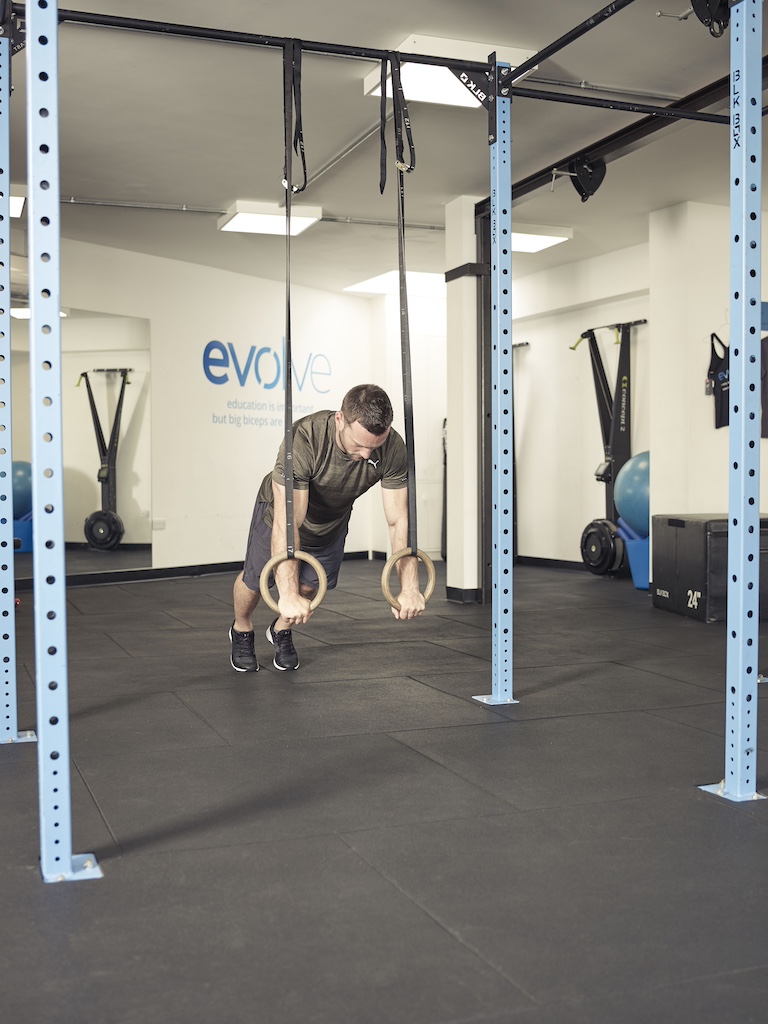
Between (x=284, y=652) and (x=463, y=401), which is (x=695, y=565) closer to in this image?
(x=463, y=401)

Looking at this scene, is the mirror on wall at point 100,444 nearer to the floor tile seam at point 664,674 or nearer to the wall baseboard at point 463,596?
the wall baseboard at point 463,596

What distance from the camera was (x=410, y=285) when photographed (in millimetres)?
10750

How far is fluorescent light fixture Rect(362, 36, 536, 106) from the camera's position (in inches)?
193

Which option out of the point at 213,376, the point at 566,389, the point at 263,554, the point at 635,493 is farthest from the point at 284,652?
the point at 566,389

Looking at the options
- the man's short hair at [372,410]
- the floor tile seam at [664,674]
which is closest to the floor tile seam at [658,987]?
the man's short hair at [372,410]

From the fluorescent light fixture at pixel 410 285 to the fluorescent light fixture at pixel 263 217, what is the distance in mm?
2179

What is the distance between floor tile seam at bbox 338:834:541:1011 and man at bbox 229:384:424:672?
2.83 feet

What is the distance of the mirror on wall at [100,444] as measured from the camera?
9.10 meters

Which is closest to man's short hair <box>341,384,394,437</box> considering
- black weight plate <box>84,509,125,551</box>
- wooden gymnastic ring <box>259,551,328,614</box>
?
wooden gymnastic ring <box>259,551,328,614</box>

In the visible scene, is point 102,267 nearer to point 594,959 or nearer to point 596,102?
point 596,102

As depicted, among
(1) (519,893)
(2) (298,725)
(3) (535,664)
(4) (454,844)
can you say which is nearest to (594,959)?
(1) (519,893)

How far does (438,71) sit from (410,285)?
585cm

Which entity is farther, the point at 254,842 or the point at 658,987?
the point at 254,842

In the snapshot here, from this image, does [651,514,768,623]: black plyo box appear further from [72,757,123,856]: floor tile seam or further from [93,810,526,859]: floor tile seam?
[72,757,123,856]: floor tile seam
